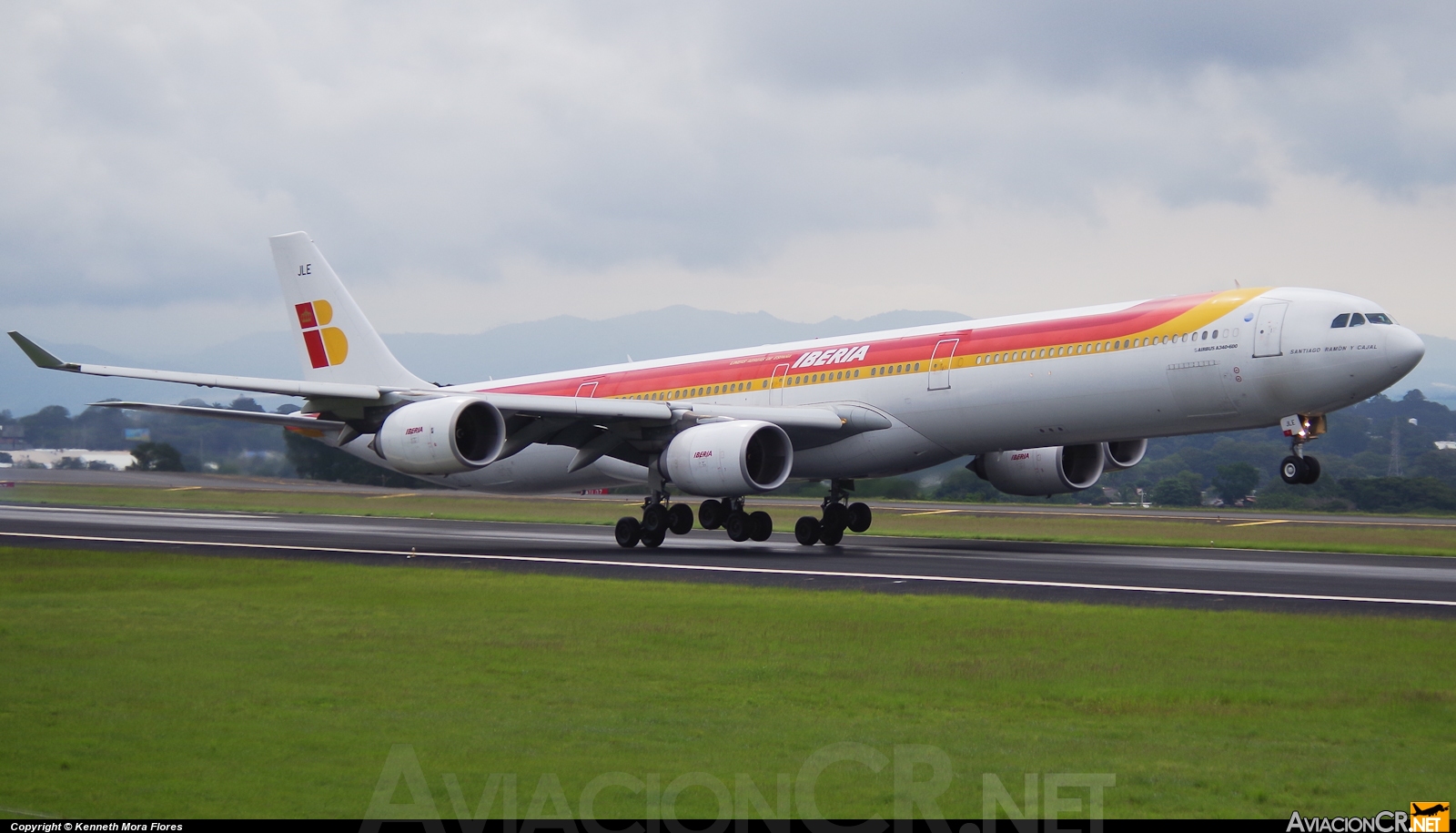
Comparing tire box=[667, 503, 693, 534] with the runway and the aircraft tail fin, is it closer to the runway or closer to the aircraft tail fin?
the runway

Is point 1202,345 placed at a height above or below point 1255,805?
above

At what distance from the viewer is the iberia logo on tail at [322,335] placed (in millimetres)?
36500

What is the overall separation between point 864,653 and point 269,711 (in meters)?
5.62

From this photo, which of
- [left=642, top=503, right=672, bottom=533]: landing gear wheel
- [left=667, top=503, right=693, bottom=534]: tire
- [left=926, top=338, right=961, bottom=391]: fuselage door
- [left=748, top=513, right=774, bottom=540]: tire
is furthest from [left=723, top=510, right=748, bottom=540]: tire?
[left=926, top=338, right=961, bottom=391]: fuselage door

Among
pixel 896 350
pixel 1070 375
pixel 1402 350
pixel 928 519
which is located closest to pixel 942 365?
pixel 896 350

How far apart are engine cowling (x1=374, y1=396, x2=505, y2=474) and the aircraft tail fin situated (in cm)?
842

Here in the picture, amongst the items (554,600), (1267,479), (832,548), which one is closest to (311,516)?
(832,548)

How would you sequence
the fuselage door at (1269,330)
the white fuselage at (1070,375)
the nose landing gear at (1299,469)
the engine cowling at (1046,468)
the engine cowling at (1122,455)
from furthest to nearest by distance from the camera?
1. the engine cowling at (1122,455)
2. the engine cowling at (1046,468)
3. the fuselage door at (1269,330)
4. the white fuselage at (1070,375)
5. the nose landing gear at (1299,469)

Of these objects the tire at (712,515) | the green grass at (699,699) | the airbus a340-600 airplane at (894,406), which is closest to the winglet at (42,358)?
the airbus a340-600 airplane at (894,406)

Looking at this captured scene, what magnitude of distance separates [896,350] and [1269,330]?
7824 mm

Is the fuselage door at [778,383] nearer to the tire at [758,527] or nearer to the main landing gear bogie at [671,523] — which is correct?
the main landing gear bogie at [671,523]

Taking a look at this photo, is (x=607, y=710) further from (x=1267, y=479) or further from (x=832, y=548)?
(x=1267, y=479)

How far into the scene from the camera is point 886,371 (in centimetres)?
2881

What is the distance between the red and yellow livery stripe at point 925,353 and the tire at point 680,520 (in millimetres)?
4165
